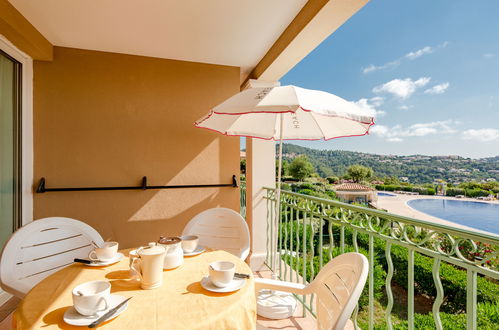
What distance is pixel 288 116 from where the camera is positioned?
2518mm

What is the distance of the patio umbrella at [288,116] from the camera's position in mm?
1577

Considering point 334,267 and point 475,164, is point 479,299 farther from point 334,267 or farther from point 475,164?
point 334,267

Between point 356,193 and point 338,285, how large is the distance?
10.3 meters

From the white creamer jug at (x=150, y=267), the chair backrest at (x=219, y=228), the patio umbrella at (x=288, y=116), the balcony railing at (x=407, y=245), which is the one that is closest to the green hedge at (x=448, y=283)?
the balcony railing at (x=407, y=245)

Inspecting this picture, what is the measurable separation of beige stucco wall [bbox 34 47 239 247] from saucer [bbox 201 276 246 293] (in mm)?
2130

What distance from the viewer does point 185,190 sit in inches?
127

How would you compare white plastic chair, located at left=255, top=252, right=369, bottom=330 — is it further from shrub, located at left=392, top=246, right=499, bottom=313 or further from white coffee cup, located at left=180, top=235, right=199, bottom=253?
shrub, located at left=392, top=246, right=499, bottom=313

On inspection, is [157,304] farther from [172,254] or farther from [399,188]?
[399,188]

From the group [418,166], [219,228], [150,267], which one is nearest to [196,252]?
[150,267]

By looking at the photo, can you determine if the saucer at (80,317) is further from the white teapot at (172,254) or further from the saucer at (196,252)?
the saucer at (196,252)

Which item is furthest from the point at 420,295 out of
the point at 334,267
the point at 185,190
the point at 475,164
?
the point at 334,267

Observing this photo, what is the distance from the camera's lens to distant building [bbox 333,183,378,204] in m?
10.1

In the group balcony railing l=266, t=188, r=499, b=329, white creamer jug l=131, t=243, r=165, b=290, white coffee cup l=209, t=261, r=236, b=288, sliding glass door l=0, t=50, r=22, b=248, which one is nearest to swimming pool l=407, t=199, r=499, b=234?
balcony railing l=266, t=188, r=499, b=329

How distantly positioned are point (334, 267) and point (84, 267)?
124 cm
